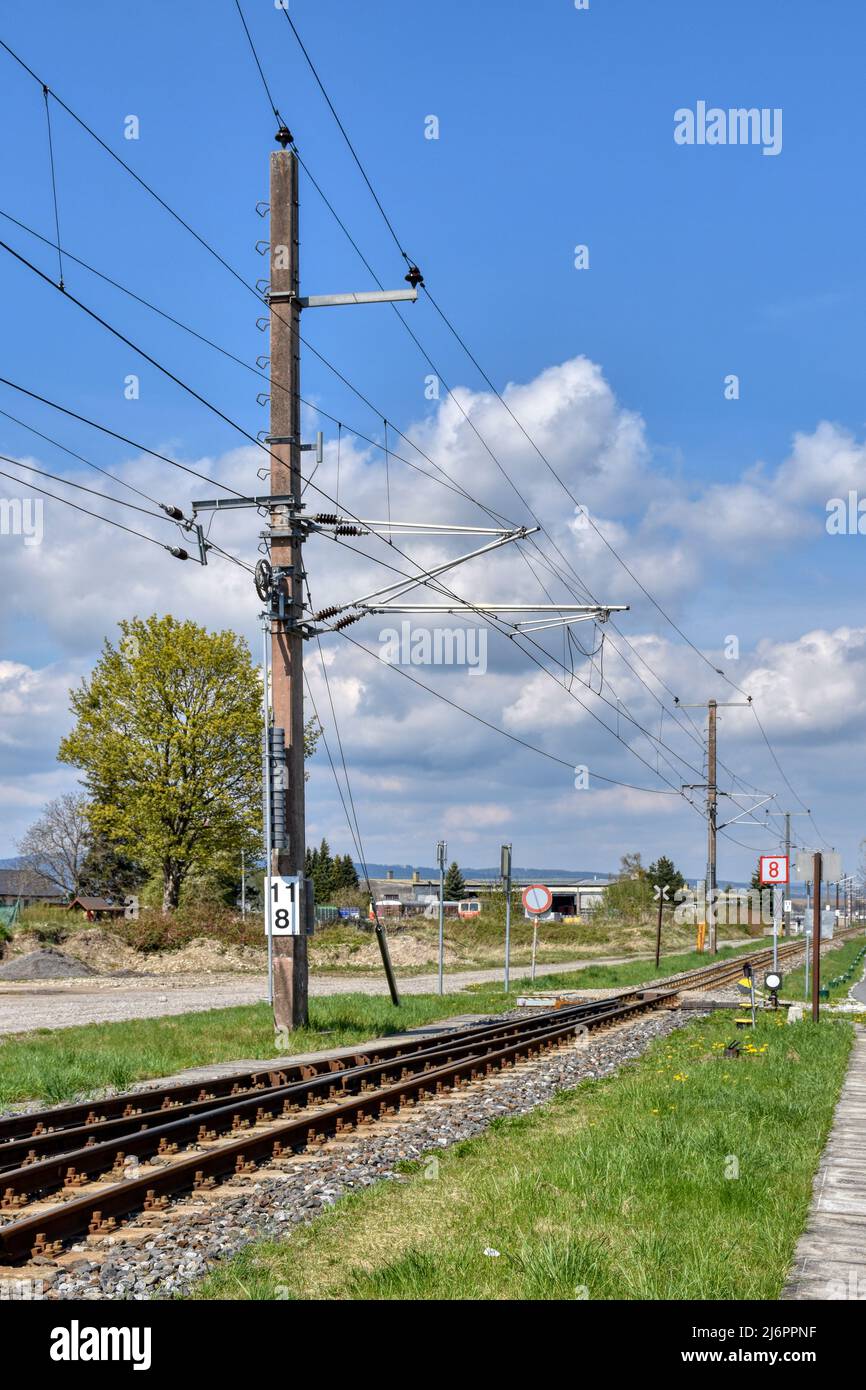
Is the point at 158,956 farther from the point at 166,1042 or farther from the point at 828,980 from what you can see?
the point at 166,1042

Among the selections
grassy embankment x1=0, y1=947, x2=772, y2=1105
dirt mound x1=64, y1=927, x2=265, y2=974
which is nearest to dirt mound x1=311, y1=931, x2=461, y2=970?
dirt mound x1=64, y1=927, x2=265, y2=974

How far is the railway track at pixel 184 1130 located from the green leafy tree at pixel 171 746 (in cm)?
3933

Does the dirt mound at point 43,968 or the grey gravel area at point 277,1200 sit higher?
the grey gravel area at point 277,1200

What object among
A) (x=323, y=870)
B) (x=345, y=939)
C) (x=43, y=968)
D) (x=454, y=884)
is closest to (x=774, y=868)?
(x=43, y=968)

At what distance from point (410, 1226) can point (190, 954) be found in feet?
151

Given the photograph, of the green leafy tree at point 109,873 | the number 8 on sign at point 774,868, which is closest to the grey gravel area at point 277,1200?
the number 8 on sign at point 774,868

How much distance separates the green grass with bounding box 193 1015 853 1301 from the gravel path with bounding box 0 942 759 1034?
1507 centimetres

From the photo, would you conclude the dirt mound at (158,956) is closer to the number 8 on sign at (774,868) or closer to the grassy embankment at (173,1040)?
the grassy embankment at (173,1040)

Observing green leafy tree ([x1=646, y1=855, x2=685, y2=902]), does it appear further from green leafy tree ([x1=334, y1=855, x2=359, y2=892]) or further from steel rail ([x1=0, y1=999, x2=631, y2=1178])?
steel rail ([x1=0, y1=999, x2=631, y2=1178])

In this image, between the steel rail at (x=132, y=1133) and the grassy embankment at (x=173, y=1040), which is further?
the grassy embankment at (x=173, y=1040)

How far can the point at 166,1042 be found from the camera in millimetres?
20312

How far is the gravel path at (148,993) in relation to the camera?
92.6 feet

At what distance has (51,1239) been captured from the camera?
7973 millimetres
